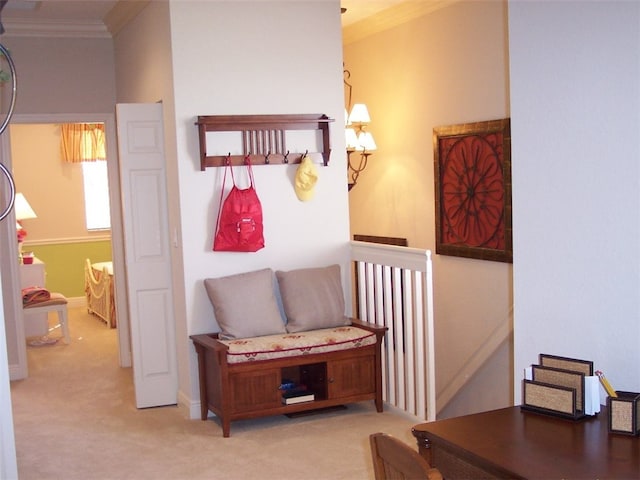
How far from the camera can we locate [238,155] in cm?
502

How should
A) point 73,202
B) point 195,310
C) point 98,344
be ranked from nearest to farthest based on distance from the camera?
1. point 195,310
2. point 98,344
3. point 73,202

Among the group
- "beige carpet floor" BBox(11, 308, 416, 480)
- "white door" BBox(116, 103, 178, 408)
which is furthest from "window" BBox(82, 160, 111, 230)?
"white door" BBox(116, 103, 178, 408)

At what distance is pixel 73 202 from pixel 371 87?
15.7ft

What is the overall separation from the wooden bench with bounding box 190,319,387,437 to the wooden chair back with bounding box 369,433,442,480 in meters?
2.59

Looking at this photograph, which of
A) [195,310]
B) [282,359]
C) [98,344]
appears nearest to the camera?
[282,359]

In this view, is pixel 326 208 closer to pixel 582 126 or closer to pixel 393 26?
pixel 393 26

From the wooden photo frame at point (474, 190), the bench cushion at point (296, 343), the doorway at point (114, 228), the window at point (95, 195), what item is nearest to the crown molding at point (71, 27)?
the doorway at point (114, 228)

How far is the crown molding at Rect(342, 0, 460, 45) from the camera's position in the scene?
598 centimetres

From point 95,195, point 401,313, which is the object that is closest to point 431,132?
point 401,313

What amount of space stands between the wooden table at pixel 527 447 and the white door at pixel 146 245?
327cm

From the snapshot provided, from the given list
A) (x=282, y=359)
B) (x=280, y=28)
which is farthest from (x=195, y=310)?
(x=280, y=28)

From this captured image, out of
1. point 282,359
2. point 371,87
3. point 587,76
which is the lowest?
point 282,359

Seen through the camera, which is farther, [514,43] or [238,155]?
[238,155]

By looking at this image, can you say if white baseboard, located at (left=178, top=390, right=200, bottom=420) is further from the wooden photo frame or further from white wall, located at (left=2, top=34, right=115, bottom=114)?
white wall, located at (left=2, top=34, right=115, bottom=114)
